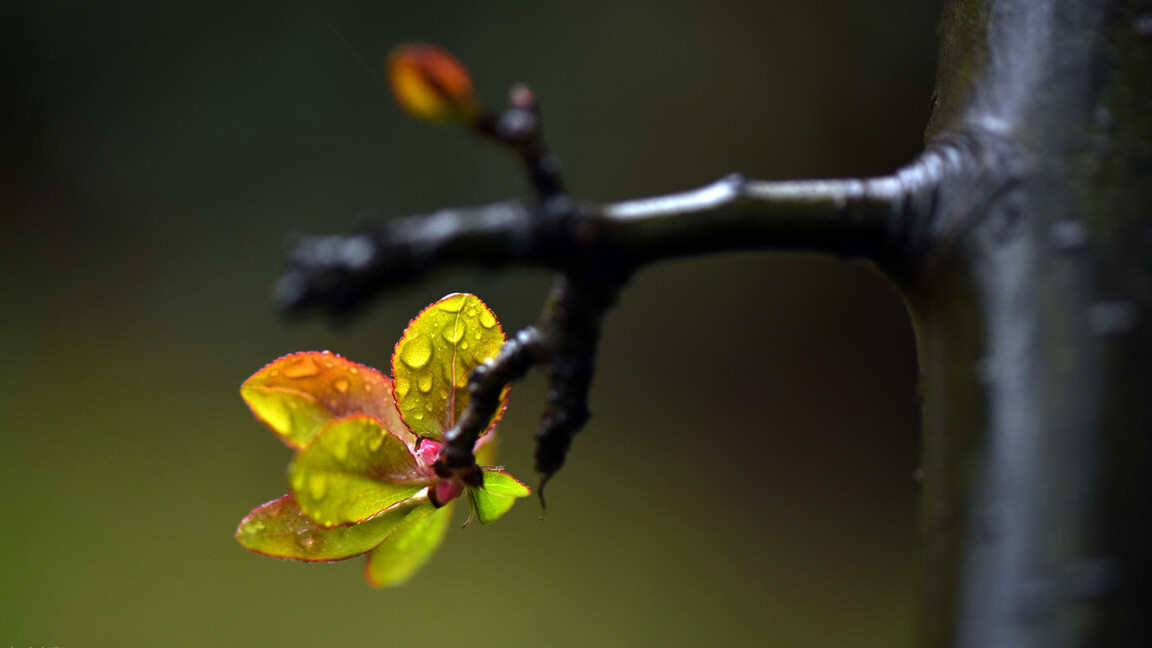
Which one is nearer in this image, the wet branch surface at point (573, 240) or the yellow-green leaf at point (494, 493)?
the wet branch surface at point (573, 240)

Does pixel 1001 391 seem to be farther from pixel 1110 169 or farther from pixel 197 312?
pixel 197 312

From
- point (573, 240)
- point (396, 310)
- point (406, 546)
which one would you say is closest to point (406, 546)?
point (406, 546)

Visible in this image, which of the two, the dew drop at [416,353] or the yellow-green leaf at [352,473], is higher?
the dew drop at [416,353]

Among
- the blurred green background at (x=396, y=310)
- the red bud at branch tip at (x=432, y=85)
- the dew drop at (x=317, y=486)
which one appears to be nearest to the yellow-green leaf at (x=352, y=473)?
the dew drop at (x=317, y=486)

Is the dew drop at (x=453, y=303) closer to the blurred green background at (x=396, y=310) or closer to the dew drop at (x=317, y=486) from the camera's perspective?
the dew drop at (x=317, y=486)

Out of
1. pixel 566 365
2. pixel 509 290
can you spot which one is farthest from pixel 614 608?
pixel 566 365

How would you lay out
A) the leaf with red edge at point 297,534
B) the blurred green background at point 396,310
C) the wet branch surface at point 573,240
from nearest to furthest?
1. the wet branch surface at point 573,240
2. the leaf with red edge at point 297,534
3. the blurred green background at point 396,310
